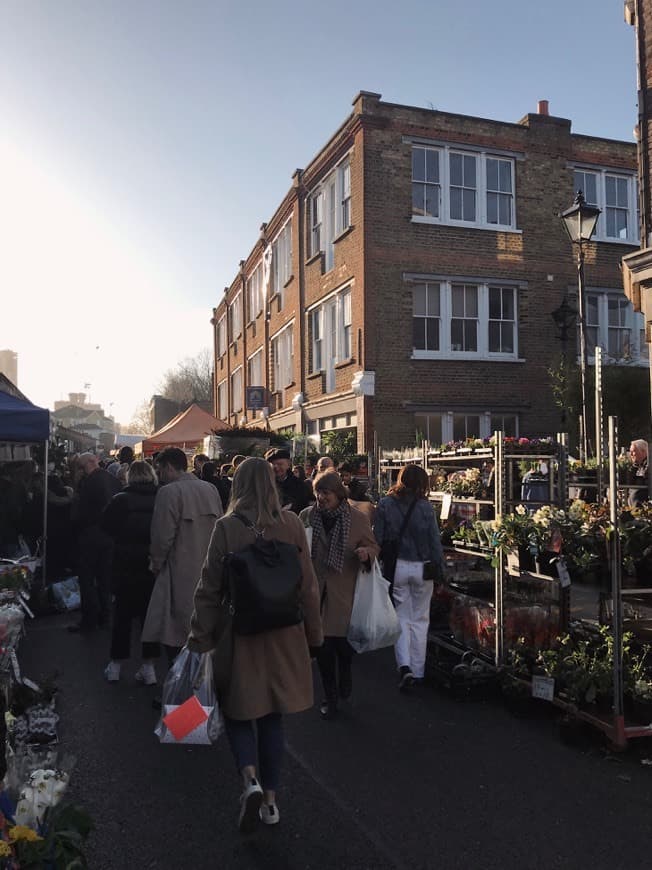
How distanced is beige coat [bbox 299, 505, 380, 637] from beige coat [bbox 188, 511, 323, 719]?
5.89ft

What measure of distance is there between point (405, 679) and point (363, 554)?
1266mm

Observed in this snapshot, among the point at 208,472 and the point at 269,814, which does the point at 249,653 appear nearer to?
the point at 269,814

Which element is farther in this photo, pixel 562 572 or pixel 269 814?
pixel 562 572

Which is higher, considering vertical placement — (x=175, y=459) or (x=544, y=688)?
(x=175, y=459)

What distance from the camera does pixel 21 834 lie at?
108 inches

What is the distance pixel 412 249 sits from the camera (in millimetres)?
17984

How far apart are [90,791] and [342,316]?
52.6 feet

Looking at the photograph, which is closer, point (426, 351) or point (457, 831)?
point (457, 831)

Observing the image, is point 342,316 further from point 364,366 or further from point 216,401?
point 216,401

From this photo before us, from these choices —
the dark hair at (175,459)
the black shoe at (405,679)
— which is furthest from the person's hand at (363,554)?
the dark hair at (175,459)

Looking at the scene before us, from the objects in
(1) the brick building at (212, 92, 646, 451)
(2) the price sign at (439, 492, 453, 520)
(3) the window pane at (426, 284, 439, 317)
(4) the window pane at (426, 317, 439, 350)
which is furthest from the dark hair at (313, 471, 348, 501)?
(3) the window pane at (426, 284, 439, 317)

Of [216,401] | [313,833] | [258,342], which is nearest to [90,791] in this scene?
[313,833]

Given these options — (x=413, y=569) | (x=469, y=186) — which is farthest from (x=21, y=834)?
(x=469, y=186)

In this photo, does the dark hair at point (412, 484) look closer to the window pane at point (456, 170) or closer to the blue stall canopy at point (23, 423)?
the blue stall canopy at point (23, 423)
